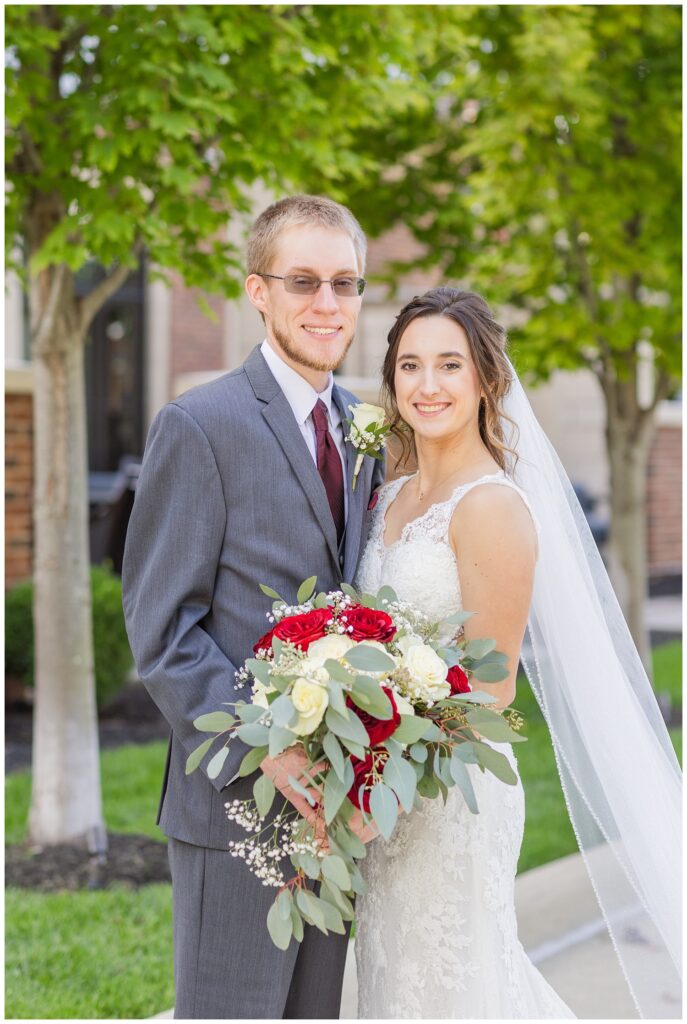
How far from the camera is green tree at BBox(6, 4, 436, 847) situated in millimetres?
4410

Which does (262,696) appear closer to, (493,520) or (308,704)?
(308,704)

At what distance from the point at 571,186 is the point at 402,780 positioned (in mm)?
5845

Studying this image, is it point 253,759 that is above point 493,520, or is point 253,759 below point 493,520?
below

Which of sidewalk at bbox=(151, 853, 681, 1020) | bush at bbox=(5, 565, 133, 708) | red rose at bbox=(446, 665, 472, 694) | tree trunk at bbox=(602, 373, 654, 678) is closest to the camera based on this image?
red rose at bbox=(446, 665, 472, 694)

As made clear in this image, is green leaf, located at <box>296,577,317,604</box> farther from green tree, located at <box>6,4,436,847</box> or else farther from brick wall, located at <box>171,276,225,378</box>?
brick wall, located at <box>171,276,225,378</box>

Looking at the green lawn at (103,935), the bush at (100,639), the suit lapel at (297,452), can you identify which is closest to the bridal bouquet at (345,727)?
the suit lapel at (297,452)

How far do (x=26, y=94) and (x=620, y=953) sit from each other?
3.96 metres

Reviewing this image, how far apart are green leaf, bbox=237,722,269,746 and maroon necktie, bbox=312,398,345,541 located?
782mm

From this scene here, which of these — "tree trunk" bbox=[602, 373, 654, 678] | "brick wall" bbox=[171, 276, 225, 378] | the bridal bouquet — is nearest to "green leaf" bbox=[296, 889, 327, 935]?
the bridal bouquet

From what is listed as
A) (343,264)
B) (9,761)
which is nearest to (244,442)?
(343,264)

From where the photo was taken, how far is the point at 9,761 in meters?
6.61

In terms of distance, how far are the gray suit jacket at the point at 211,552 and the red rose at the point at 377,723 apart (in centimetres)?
39

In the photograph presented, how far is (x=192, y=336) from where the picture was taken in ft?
35.9

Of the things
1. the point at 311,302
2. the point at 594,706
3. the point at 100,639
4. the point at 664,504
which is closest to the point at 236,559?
the point at 311,302
